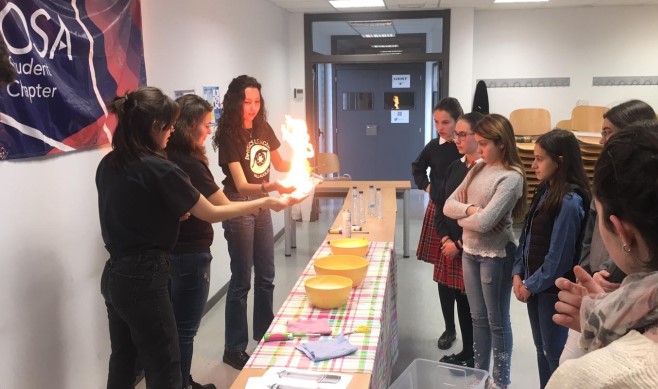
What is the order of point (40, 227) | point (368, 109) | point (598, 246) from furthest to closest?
point (368, 109)
point (40, 227)
point (598, 246)

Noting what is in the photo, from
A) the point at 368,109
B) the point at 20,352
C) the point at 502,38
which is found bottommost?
the point at 20,352

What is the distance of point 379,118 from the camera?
9.23 metres

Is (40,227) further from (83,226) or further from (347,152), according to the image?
(347,152)

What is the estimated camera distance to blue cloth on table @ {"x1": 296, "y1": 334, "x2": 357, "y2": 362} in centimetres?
179

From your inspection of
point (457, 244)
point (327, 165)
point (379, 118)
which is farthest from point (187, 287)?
point (379, 118)

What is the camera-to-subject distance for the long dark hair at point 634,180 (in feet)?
3.02

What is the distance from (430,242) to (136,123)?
1989mm

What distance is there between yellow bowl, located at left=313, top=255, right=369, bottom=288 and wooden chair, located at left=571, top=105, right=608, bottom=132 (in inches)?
208

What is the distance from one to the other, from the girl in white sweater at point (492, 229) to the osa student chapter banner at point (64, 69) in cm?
186

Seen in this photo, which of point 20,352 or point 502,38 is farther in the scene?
point 502,38

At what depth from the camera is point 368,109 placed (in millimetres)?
9227

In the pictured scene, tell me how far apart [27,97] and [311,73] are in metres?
5.22

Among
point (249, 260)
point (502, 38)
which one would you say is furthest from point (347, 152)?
point (249, 260)

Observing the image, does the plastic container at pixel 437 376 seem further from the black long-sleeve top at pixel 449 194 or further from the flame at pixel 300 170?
the flame at pixel 300 170
